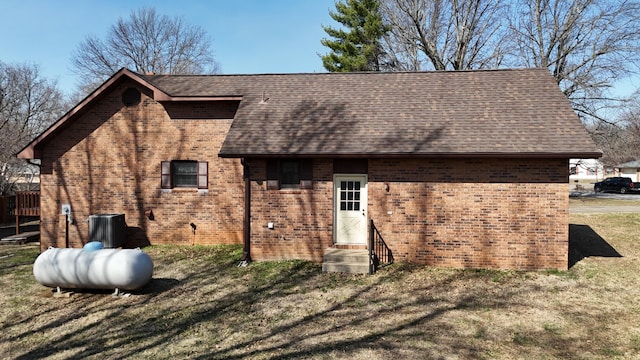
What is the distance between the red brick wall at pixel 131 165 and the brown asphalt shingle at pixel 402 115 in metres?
1.25

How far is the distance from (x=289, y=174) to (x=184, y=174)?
3934 millimetres

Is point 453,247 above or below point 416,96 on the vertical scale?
below

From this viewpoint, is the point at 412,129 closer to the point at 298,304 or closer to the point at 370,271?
the point at 370,271

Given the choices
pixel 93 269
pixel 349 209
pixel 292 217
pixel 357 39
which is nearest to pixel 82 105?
pixel 93 269

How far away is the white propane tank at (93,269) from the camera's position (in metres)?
7.77

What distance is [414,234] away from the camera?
9977 mm

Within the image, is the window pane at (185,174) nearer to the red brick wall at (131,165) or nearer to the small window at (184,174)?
the small window at (184,174)

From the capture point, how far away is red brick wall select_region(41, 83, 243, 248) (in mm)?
12102

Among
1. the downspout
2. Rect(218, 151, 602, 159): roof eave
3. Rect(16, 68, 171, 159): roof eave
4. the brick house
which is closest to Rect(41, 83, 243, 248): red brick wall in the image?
the brick house

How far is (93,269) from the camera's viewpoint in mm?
7773

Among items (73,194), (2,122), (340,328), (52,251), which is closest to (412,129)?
(340,328)

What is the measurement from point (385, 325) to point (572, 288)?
4872 millimetres

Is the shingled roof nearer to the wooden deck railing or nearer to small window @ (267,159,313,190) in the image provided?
small window @ (267,159,313,190)

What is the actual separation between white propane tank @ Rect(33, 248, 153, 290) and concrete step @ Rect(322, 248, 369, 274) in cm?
420
